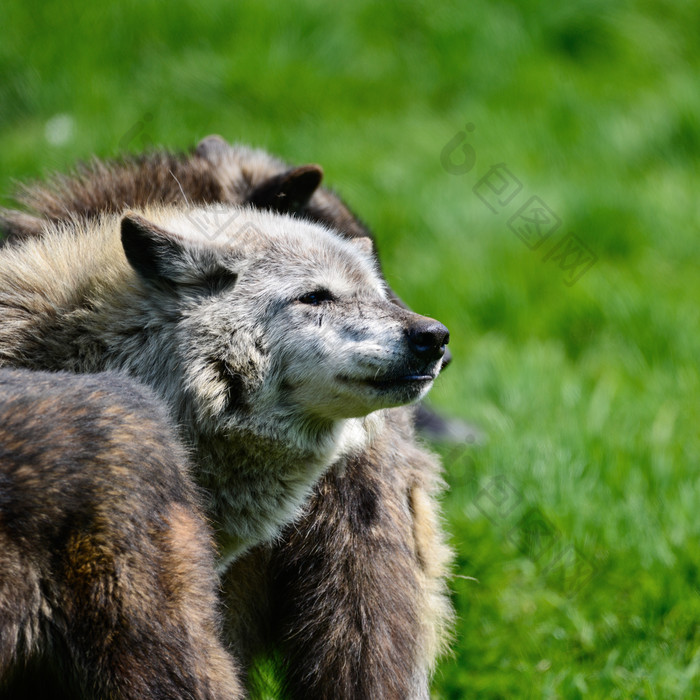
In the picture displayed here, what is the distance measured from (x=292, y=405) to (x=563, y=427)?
3.24 m

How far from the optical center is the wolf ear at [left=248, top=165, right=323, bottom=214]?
424 cm

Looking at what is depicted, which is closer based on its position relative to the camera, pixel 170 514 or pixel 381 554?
pixel 170 514

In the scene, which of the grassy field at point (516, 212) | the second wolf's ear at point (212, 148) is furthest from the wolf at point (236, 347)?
the grassy field at point (516, 212)

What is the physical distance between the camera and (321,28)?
9758mm

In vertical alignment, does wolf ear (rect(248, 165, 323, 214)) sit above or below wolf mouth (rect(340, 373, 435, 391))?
below

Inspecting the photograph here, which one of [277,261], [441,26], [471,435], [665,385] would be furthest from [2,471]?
[441,26]

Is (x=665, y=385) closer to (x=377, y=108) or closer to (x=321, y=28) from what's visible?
(x=377, y=108)

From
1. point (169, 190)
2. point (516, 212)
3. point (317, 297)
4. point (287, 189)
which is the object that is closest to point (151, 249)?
point (317, 297)

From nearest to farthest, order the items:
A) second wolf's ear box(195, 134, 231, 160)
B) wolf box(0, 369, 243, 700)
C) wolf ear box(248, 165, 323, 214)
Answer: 1. wolf box(0, 369, 243, 700)
2. wolf ear box(248, 165, 323, 214)
3. second wolf's ear box(195, 134, 231, 160)

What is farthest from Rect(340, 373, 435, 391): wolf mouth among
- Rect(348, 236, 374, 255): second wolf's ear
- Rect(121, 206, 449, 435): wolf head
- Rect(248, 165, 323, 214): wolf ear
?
Rect(248, 165, 323, 214): wolf ear

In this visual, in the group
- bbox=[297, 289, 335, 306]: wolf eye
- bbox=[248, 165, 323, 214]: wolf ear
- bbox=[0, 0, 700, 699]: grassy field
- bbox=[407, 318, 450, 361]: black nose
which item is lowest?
bbox=[0, 0, 700, 699]: grassy field

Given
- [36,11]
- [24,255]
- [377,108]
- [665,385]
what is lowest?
[36,11]

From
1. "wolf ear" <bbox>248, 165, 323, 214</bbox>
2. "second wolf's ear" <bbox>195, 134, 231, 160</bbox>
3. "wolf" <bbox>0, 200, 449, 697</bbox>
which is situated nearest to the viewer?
"wolf" <bbox>0, 200, 449, 697</bbox>

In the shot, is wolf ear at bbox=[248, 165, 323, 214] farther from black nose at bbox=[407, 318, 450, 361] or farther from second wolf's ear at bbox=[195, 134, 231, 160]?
black nose at bbox=[407, 318, 450, 361]
